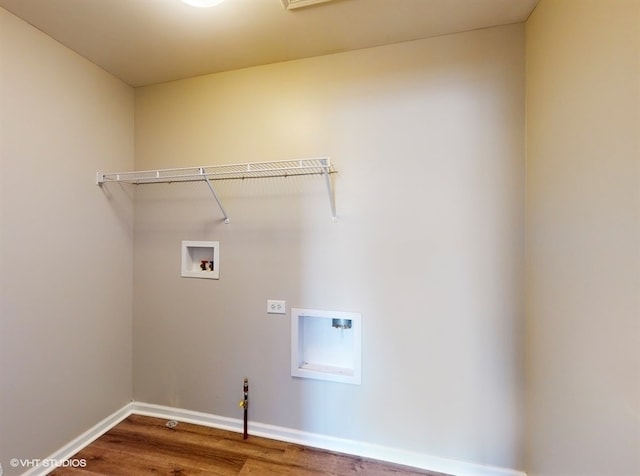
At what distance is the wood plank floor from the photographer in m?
1.65

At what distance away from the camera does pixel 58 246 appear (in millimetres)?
1714

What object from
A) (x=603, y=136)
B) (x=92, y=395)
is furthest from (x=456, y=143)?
(x=92, y=395)

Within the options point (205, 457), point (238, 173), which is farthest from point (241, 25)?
point (205, 457)

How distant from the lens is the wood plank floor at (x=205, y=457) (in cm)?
165

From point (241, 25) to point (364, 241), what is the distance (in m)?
1.42

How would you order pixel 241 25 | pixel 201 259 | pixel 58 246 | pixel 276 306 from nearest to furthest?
pixel 241 25 → pixel 58 246 → pixel 276 306 → pixel 201 259

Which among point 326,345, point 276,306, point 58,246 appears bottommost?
point 326,345

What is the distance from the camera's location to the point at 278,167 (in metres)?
1.90

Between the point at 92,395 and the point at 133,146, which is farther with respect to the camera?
the point at 133,146

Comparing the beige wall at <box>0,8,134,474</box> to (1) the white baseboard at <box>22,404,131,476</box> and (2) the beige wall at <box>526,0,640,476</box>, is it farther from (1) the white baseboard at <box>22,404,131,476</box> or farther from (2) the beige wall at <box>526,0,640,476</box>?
(2) the beige wall at <box>526,0,640,476</box>

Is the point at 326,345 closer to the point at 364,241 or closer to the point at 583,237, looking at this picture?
A: the point at 364,241

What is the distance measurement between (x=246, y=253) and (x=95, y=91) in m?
1.51

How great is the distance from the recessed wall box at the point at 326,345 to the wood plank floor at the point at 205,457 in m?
0.46

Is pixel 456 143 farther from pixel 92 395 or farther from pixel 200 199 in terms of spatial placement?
pixel 92 395
